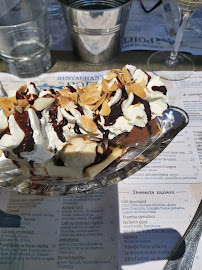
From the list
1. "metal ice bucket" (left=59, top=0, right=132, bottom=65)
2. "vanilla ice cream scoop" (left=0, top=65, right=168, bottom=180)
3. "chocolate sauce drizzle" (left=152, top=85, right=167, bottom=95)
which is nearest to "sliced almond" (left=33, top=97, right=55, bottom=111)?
"vanilla ice cream scoop" (left=0, top=65, right=168, bottom=180)

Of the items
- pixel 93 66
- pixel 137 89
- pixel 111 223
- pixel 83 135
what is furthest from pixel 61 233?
pixel 93 66

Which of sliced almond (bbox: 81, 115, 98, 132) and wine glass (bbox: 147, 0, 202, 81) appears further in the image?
wine glass (bbox: 147, 0, 202, 81)

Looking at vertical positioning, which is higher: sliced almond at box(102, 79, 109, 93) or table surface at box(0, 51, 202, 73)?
sliced almond at box(102, 79, 109, 93)

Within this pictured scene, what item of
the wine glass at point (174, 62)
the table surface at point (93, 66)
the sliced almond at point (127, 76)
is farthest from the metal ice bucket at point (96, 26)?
the sliced almond at point (127, 76)

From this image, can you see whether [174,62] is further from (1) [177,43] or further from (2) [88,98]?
(2) [88,98]

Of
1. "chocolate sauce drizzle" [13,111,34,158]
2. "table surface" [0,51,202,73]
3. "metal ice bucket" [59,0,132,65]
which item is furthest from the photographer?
"table surface" [0,51,202,73]

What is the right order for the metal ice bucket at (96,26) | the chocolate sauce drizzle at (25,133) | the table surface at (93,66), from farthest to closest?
the table surface at (93,66), the metal ice bucket at (96,26), the chocolate sauce drizzle at (25,133)

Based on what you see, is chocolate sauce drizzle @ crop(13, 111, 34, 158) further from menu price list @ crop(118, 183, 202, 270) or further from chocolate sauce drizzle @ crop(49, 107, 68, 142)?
menu price list @ crop(118, 183, 202, 270)

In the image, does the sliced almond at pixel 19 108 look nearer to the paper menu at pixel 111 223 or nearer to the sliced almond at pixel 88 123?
the sliced almond at pixel 88 123
